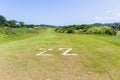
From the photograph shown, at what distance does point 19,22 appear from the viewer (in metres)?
120

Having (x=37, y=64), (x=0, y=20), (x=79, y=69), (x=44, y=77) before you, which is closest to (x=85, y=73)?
(x=79, y=69)

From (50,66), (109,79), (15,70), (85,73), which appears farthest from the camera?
(50,66)

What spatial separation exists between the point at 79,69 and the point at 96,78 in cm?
138

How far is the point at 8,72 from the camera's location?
24.5 ft

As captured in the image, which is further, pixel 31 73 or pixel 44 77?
pixel 31 73

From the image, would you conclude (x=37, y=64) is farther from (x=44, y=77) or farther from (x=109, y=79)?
(x=109, y=79)

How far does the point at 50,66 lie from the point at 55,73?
3.95 ft

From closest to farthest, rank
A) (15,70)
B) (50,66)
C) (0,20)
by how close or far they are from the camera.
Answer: (15,70) < (50,66) < (0,20)

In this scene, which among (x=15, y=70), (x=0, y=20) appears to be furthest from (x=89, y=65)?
(x=0, y=20)

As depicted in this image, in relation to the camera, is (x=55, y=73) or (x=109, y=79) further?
(x=55, y=73)

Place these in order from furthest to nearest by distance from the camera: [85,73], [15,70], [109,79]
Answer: [15,70], [85,73], [109,79]

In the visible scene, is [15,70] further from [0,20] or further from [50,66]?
[0,20]

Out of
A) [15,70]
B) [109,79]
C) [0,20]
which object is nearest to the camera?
[109,79]

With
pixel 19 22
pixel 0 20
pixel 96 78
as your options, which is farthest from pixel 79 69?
pixel 19 22
